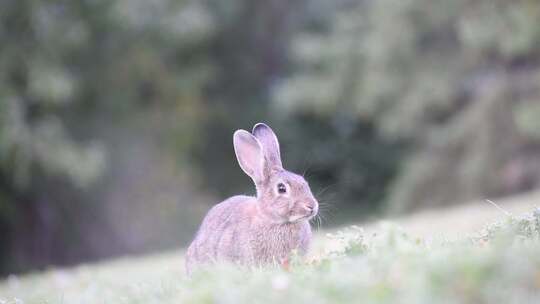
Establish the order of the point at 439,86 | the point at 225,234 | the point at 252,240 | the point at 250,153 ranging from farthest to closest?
the point at 439,86 < the point at 250,153 < the point at 225,234 < the point at 252,240

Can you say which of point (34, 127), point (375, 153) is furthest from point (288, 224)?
point (375, 153)

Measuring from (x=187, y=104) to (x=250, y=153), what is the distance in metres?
22.3

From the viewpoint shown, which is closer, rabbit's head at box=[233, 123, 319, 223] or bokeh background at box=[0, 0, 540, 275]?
rabbit's head at box=[233, 123, 319, 223]

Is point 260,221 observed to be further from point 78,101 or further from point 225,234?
point 78,101

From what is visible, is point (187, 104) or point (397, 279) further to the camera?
point (187, 104)

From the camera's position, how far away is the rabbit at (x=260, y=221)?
7.37 meters

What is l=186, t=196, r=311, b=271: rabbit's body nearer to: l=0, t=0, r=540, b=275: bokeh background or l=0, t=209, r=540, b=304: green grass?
l=0, t=209, r=540, b=304: green grass

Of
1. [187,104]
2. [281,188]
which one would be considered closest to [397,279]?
[281,188]

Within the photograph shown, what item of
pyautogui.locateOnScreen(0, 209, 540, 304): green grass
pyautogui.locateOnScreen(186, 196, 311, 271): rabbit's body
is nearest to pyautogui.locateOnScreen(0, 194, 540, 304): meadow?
pyautogui.locateOnScreen(0, 209, 540, 304): green grass

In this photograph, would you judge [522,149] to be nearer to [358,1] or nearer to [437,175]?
[437,175]

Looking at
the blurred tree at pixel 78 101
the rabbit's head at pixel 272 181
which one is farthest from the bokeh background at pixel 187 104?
the rabbit's head at pixel 272 181

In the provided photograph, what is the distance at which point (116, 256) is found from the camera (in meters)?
27.3

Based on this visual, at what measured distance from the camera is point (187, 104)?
30.0 meters

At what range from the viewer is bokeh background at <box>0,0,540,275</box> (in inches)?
934
